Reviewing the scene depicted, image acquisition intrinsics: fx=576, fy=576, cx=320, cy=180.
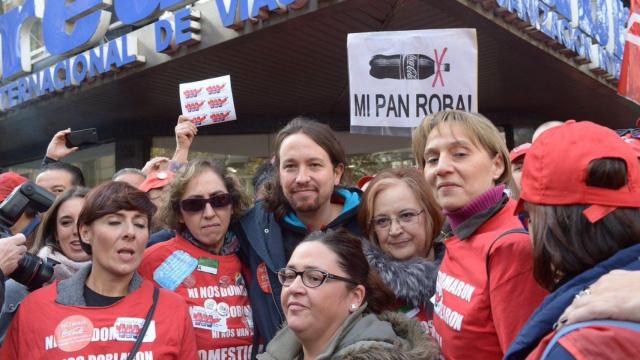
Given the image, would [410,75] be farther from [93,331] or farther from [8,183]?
[8,183]

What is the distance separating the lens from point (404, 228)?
2.67 meters

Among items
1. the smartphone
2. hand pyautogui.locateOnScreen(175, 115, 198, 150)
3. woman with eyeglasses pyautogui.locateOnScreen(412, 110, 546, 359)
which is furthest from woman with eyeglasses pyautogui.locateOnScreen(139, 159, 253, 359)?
the smartphone

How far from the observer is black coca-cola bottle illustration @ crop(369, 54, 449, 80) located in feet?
12.5

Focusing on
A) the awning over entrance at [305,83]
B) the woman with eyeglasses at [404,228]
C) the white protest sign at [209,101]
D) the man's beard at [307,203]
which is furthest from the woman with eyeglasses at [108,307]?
the awning over entrance at [305,83]

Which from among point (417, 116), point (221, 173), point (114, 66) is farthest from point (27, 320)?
point (114, 66)

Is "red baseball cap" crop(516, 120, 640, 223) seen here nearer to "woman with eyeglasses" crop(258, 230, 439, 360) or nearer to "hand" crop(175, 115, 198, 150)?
"woman with eyeglasses" crop(258, 230, 439, 360)

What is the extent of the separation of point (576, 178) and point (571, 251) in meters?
0.18

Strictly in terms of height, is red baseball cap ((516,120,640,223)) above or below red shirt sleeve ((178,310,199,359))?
above

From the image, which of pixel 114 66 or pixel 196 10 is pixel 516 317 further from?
pixel 114 66

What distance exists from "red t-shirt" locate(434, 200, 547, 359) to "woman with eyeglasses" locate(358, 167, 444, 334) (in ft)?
1.06

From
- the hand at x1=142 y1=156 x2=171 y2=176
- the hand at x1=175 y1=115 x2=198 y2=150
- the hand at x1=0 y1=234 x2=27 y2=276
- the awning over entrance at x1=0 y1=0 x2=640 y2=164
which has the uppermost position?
the awning over entrance at x1=0 y1=0 x2=640 y2=164

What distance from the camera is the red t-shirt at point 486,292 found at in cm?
173

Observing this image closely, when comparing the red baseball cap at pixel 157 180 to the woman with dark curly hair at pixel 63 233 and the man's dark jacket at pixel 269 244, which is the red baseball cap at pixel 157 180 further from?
the man's dark jacket at pixel 269 244

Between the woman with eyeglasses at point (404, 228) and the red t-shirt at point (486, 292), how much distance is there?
0.32 meters
